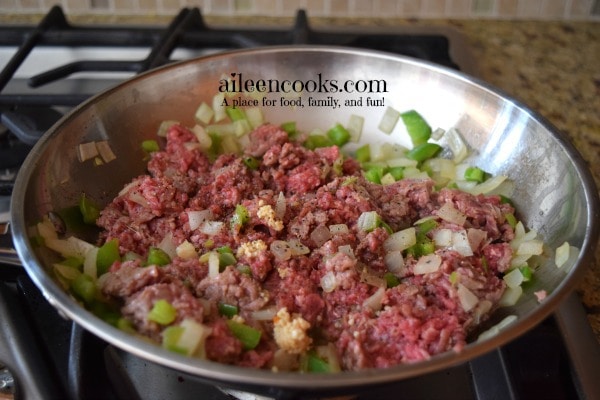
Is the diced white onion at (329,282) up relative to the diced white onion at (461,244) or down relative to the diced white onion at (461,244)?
down

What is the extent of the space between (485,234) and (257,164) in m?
0.59

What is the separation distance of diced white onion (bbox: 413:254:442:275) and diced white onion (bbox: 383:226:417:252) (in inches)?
2.5

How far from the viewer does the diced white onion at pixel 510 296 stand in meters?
1.19

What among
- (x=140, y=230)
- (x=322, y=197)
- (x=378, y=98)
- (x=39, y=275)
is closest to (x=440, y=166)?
(x=378, y=98)

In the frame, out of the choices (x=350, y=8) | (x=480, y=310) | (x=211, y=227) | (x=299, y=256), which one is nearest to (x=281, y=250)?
(x=299, y=256)

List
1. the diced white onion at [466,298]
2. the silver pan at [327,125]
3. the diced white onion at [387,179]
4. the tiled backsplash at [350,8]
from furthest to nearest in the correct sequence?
the tiled backsplash at [350,8] < the diced white onion at [387,179] < the diced white onion at [466,298] < the silver pan at [327,125]

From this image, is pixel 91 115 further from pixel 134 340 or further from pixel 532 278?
pixel 532 278

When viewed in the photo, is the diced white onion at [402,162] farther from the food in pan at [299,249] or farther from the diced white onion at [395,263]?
the diced white onion at [395,263]

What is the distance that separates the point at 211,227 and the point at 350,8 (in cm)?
138

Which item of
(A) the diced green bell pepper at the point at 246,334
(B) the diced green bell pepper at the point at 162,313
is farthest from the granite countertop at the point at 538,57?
(B) the diced green bell pepper at the point at 162,313

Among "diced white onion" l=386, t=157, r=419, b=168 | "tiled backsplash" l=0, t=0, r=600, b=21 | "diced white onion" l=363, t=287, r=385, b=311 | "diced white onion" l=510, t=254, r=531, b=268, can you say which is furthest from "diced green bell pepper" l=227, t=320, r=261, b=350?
"tiled backsplash" l=0, t=0, r=600, b=21

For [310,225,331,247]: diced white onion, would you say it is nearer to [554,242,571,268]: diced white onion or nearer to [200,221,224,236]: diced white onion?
[200,221,224,236]: diced white onion

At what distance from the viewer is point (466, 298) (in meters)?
1.14

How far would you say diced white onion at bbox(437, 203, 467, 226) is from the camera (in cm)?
133
